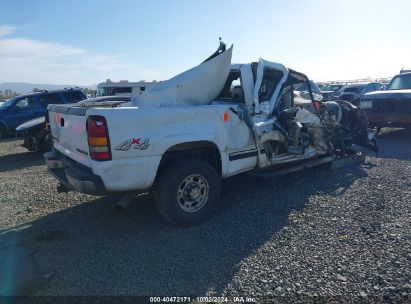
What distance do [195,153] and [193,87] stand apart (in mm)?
931

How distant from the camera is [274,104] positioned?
5.41 m

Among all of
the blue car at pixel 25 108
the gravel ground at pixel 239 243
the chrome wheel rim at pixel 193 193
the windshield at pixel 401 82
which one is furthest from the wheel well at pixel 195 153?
the blue car at pixel 25 108

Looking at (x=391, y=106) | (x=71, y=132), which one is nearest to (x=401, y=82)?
(x=391, y=106)

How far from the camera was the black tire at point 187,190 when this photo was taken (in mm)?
4188

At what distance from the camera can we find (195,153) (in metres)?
4.59

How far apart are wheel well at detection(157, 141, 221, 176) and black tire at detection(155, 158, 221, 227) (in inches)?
3.3

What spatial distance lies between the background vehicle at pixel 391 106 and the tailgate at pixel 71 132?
28.7ft

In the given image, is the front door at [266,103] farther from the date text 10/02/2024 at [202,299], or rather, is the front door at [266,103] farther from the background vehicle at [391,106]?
the background vehicle at [391,106]

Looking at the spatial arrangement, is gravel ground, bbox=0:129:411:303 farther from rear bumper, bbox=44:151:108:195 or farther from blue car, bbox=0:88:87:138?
blue car, bbox=0:88:87:138

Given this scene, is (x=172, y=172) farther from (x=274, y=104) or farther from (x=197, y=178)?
(x=274, y=104)

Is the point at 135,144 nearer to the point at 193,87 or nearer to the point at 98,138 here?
the point at 98,138

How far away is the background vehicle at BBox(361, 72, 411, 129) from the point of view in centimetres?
958

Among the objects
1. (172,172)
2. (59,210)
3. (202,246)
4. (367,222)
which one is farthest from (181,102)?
(367,222)

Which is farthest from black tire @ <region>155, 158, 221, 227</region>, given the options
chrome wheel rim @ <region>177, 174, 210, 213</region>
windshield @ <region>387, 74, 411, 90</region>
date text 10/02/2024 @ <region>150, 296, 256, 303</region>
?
windshield @ <region>387, 74, 411, 90</region>
